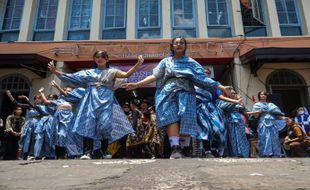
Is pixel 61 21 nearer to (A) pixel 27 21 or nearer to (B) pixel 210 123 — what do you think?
(A) pixel 27 21

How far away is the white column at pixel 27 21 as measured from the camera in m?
11.2

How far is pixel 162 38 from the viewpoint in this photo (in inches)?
432

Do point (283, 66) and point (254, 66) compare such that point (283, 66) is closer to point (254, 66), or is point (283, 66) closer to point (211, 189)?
point (254, 66)

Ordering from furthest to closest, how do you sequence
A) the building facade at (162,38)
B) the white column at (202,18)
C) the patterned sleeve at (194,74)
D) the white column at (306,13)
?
the white column at (306,13) < the white column at (202,18) < the building facade at (162,38) < the patterned sleeve at (194,74)

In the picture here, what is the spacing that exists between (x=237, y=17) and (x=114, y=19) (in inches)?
168

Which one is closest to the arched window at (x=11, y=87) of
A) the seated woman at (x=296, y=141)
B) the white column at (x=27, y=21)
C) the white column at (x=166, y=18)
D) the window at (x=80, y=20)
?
the white column at (x=27, y=21)

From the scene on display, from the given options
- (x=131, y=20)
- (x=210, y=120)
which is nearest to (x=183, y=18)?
(x=131, y=20)

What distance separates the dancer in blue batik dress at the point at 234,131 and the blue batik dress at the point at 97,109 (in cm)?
177

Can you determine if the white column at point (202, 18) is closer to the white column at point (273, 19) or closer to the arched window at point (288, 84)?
the white column at point (273, 19)

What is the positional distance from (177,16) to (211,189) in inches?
407

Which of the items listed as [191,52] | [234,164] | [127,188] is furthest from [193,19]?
[127,188]

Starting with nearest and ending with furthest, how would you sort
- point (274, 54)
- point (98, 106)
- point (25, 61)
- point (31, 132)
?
1. point (98, 106)
2. point (31, 132)
3. point (274, 54)
4. point (25, 61)

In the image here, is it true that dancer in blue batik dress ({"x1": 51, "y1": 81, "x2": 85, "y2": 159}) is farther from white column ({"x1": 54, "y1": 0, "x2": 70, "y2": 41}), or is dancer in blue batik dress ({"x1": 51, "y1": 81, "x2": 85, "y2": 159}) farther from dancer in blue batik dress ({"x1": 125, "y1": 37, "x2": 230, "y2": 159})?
white column ({"x1": 54, "y1": 0, "x2": 70, "y2": 41})

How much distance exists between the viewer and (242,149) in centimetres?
522
